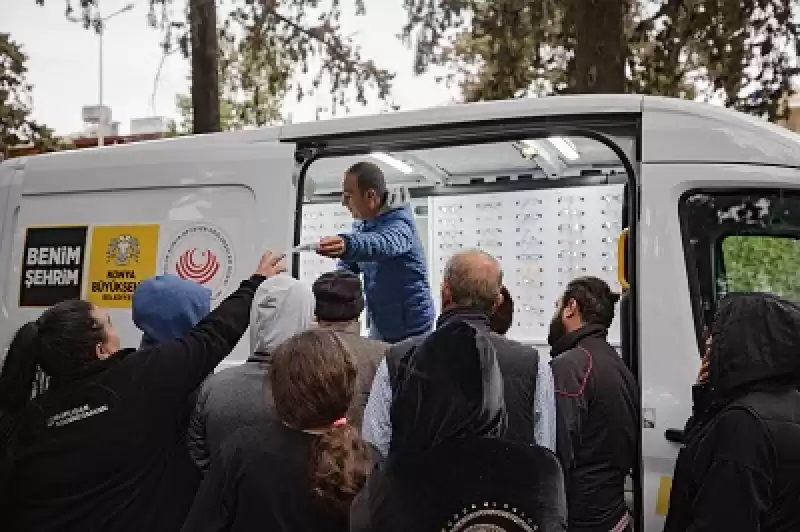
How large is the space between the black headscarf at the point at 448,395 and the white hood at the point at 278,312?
33.8 inches

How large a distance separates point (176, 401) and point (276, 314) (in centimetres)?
49

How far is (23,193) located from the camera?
5281 mm

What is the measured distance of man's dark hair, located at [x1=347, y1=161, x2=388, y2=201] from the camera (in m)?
4.81

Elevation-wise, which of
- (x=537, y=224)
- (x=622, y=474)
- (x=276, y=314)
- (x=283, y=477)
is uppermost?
(x=537, y=224)

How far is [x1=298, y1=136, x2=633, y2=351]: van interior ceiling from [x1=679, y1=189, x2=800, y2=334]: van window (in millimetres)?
2066

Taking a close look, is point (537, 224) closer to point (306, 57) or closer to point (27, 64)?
point (306, 57)

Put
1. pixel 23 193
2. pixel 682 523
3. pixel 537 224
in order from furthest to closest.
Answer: pixel 537 224 < pixel 23 193 < pixel 682 523

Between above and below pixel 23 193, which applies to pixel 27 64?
above

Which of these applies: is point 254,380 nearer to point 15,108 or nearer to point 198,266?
point 198,266

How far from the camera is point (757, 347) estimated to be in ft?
8.34

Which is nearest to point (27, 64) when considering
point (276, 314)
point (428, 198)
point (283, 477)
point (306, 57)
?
point (306, 57)

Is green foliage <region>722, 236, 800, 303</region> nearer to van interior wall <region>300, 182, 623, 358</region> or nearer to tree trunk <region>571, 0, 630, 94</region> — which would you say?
van interior wall <region>300, 182, 623, 358</region>

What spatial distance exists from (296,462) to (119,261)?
303 cm

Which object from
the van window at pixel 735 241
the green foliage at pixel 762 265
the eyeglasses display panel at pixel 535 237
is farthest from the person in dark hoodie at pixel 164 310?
the eyeglasses display panel at pixel 535 237
